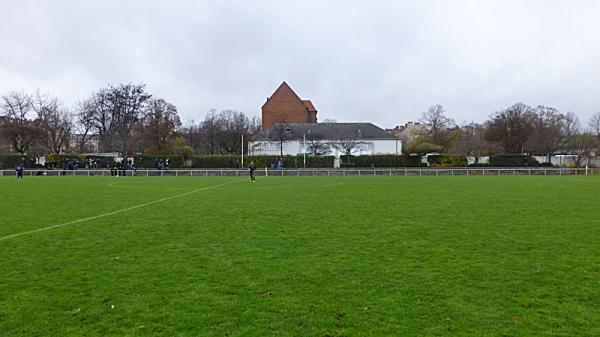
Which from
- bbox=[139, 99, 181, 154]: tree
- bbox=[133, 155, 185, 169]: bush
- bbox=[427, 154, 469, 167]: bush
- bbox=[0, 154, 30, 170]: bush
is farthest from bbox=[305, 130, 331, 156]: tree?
bbox=[0, 154, 30, 170]: bush

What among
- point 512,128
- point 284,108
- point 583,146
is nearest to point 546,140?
point 583,146

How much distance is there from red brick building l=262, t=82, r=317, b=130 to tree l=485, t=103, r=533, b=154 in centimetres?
3399

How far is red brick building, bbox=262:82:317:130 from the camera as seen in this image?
8662 centimetres

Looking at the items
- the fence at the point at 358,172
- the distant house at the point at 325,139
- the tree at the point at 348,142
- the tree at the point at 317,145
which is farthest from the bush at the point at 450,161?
the tree at the point at 317,145

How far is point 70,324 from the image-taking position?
16.0ft

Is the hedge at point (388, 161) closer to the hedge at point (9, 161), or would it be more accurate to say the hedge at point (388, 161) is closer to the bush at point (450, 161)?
the bush at point (450, 161)

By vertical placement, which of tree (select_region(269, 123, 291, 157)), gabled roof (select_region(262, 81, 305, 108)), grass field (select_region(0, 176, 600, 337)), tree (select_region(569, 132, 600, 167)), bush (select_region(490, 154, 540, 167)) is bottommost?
grass field (select_region(0, 176, 600, 337))

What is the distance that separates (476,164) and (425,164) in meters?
6.90

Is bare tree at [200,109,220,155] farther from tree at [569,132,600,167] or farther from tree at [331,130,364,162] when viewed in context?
tree at [569,132,600,167]

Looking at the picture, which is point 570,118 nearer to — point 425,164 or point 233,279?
point 425,164

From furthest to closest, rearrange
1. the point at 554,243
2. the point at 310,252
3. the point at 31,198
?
the point at 31,198, the point at 554,243, the point at 310,252

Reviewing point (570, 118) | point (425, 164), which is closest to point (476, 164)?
point (425, 164)

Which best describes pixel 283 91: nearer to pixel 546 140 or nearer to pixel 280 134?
pixel 280 134

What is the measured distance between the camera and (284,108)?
86.8 metres
